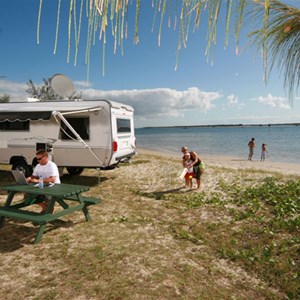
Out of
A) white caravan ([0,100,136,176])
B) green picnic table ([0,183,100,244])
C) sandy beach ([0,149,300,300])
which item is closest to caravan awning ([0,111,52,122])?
white caravan ([0,100,136,176])

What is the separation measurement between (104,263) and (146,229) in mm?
1539

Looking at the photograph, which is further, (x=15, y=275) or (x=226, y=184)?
(x=226, y=184)

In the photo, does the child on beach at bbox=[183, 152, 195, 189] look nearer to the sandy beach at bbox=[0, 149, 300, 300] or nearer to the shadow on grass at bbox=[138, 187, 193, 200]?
the shadow on grass at bbox=[138, 187, 193, 200]

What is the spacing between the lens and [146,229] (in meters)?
5.27

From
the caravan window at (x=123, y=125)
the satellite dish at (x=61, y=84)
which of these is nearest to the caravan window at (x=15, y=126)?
the satellite dish at (x=61, y=84)

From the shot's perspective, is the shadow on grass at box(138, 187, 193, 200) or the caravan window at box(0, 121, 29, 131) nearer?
the shadow on grass at box(138, 187, 193, 200)

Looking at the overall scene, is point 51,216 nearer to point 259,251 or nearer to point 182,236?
point 182,236

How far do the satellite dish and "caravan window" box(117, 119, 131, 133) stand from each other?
3244 mm

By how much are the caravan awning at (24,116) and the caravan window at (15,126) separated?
149 millimetres

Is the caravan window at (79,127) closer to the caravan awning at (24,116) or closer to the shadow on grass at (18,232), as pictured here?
the caravan awning at (24,116)

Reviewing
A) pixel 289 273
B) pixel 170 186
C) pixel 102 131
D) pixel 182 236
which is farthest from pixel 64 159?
pixel 289 273

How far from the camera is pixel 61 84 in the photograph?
11055 mm

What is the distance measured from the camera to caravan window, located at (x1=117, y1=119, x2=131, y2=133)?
9.21 meters

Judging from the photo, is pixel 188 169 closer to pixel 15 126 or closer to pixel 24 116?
pixel 24 116
